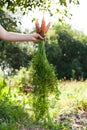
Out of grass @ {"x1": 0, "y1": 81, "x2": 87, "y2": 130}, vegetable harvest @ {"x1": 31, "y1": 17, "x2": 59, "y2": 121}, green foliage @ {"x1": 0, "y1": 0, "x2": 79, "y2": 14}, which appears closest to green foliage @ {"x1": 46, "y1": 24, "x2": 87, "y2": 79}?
green foliage @ {"x1": 0, "y1": 0, "x2": 79, "y2": 14}

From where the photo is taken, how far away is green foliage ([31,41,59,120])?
5706 mm

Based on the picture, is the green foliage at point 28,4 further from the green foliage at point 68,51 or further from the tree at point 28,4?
the green foliage at point 68,51

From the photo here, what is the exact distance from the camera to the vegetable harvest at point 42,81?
18.7 feet

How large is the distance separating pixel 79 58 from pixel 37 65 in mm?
41009

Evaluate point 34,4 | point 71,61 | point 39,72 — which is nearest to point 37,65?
point 39,72

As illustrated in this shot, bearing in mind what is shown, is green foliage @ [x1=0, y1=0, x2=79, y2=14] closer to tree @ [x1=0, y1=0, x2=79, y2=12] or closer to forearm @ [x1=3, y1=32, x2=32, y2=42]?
tree @ [x1=0, y1=0, x2=79, y2=12]

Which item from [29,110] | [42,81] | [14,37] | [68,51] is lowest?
[29,110]

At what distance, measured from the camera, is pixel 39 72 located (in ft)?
19.4

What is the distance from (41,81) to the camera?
595 cm

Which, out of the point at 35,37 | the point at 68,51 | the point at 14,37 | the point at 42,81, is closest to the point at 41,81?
the point at 42,81

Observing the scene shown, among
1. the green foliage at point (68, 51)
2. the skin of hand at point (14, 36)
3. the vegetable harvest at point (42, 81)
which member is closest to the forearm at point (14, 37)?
the skin of hand at point (14, 36)

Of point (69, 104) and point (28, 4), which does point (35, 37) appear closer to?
point (69, 104)

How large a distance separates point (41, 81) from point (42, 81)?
0.03 m

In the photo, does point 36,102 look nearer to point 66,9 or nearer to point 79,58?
point 66,9
